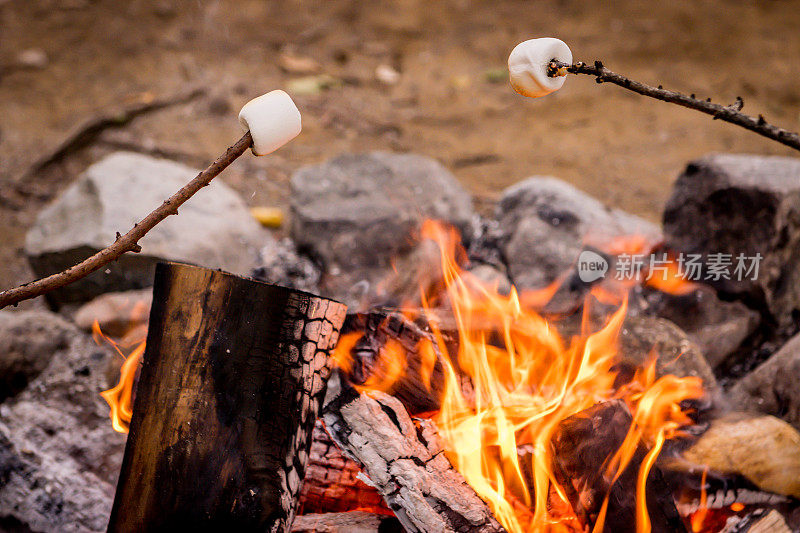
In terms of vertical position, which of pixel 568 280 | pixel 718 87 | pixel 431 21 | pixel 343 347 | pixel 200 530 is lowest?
pixel 200 530

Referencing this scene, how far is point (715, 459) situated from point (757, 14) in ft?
21.5

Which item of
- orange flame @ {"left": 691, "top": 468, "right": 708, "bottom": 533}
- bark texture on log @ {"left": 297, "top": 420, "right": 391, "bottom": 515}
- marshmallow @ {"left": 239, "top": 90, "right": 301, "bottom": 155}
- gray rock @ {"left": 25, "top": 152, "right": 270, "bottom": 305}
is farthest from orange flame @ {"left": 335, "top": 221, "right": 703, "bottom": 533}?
gray rock @ {"left": 25, "top": 152, "right": 270, "bottom": 305}

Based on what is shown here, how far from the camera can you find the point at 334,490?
6.50 ft

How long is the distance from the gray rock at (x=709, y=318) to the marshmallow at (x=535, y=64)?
80.7 inches

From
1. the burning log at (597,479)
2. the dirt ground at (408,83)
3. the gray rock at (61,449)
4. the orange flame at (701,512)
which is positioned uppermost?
the dirt ground at (408,83)

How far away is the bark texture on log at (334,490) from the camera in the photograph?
197 cm

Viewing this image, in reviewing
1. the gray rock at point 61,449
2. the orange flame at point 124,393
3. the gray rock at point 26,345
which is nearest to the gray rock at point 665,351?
the orange flame at point 124,393

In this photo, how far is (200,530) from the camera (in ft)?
5.31

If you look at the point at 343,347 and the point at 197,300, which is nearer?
the point at 197,300

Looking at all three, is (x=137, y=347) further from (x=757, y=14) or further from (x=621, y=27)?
(x=757, y=14)

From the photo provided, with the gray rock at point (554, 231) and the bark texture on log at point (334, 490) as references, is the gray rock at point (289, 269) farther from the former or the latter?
the bark texture on log at point (334, 490)

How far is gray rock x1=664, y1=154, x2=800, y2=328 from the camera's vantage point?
278 cm

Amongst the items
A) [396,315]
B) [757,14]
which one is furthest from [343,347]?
[757,14]

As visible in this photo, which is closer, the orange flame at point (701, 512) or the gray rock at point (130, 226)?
the orange flame at point (701, 512)
